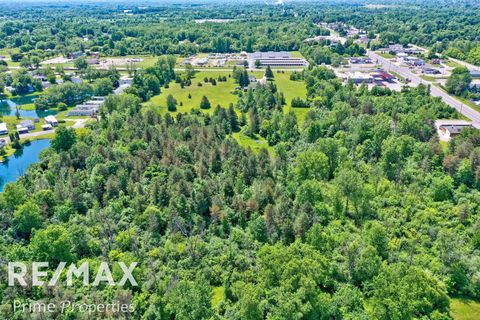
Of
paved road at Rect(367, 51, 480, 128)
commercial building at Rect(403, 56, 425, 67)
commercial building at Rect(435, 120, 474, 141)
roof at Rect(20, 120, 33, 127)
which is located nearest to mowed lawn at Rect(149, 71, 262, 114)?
roof at Rect(20, 120, 33, 127)

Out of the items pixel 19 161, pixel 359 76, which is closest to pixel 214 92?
pixel 359 76

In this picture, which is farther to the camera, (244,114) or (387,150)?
(244,114)

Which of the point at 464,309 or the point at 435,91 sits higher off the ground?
the point at 435,91

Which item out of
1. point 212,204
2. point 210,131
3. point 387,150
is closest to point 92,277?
point 212,204

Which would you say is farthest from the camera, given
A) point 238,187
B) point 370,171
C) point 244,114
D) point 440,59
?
point 440,59

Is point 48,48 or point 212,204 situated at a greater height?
point 48,48

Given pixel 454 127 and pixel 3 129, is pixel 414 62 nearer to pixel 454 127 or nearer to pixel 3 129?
pixel 454 127

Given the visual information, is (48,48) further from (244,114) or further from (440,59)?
(440,59)

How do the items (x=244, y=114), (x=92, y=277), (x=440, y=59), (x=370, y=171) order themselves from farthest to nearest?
(x=440, y=59)
(x=244, y=114)
(x=370, y=171)
(x=92, y=277)
